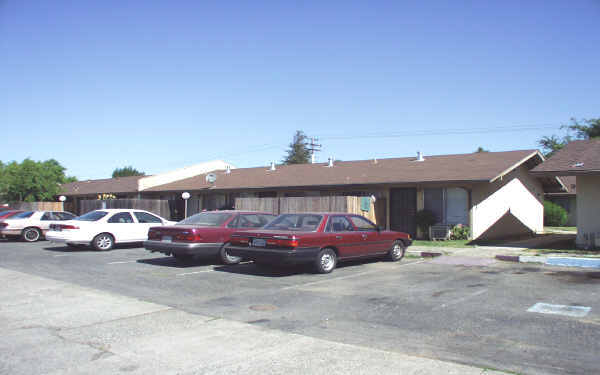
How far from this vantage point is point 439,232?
63.0 ft

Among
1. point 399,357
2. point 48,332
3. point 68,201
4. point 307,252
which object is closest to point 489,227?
point 307,252

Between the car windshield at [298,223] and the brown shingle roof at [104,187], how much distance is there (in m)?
25.3

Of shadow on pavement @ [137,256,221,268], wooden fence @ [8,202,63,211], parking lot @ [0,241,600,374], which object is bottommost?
parking lot @ [0,241,600,374]

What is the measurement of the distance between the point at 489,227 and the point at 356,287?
42.4 ft

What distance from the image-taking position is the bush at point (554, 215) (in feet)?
97.1

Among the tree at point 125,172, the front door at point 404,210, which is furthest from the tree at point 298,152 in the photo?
the front door at point 404,210

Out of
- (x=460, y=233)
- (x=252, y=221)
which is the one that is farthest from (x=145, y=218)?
(x=460, y=233)

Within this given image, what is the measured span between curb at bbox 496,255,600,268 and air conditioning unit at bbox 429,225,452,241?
5.72 meters

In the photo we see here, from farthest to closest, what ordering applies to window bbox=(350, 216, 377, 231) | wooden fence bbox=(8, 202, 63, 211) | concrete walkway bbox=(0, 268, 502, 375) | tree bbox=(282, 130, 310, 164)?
tree bbox=(282, 130, 310, 164)
wooden fence bbox=(8, 202, 63, 211)
window bbox=(350, 216, 377, 231)
concrete walkway bbox=(0, 268, 502, 375)

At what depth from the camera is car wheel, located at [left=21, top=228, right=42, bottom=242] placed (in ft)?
65.7

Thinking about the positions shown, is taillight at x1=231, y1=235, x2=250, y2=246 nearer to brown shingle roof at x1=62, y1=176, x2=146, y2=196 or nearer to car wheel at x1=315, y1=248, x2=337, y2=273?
car wheel at x1=315, y1=248, x2=337, y2=273

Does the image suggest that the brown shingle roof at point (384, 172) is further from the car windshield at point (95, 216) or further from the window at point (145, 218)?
the car windshield at point (95, 216)

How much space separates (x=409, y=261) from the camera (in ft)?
44.4

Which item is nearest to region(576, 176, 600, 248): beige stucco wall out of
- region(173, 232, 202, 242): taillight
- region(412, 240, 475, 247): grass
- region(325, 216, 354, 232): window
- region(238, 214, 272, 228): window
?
region(412, 240, 475, 247): grass
